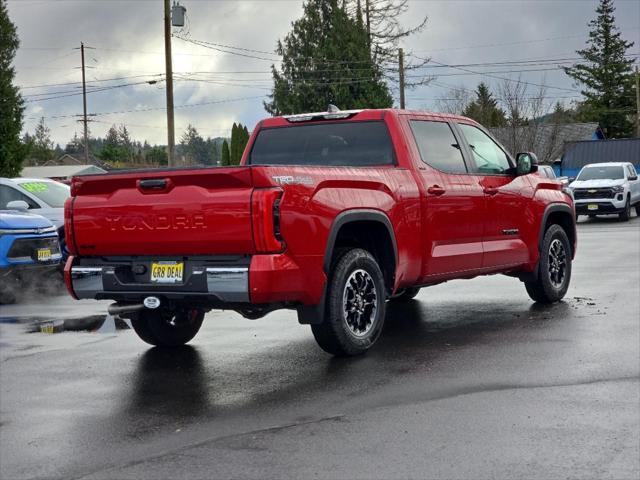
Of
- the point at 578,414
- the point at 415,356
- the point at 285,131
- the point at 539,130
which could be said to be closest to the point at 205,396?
the point at 415,356

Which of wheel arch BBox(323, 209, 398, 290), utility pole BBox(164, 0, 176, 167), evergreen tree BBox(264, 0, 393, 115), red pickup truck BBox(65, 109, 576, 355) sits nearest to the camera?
red pickup truck BBox(65, 109, 576, 355)

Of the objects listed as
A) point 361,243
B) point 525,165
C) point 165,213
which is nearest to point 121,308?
point 165,213

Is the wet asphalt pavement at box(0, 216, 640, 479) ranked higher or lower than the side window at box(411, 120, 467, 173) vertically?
lower

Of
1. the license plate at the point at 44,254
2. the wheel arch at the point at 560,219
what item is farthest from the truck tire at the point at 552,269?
the license plate at the point at 44,254

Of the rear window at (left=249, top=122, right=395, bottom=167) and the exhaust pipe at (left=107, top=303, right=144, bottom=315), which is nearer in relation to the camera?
the exhaust pipe at (left=107, top=303, right=144, bottom=315)

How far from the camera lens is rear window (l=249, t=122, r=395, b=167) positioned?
880cm

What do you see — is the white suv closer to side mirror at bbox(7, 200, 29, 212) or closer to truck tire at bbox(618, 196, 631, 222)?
truck tire at bbox(618, 196, 631, 222)

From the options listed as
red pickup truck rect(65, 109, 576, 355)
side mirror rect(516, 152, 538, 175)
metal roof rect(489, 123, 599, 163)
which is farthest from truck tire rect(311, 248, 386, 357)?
metal roof rect(489, 123, 599, 163)

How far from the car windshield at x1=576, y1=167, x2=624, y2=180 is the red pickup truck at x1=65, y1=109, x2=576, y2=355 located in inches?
Result: 855

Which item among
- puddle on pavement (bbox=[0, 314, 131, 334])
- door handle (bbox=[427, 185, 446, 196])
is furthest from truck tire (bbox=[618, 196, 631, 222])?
door handle (bbox=[427, 185, 446, 196])

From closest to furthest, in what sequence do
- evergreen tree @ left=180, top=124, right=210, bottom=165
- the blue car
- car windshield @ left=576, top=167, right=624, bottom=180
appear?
the blue car, car windshield @ left=576, top=167, right=624, bottom=180, evergreen tree @ left=180, top=124, right=210, bottom=165

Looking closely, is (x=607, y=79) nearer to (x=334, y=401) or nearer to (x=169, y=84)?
(x=169, y=84)

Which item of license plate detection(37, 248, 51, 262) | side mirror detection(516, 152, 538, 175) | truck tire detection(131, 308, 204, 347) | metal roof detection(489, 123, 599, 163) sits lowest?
truck tire detection(131, 308, 204, 347)

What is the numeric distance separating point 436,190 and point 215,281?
8.76 feet
